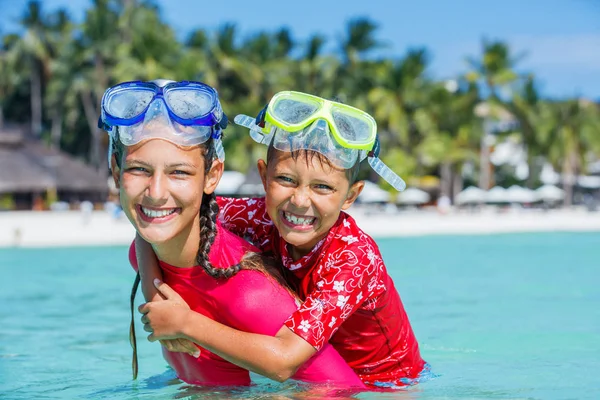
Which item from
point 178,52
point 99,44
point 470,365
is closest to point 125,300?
point 470,365

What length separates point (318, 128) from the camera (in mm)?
3645

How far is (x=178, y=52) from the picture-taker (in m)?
49.5

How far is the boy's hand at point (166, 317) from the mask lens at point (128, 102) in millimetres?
831

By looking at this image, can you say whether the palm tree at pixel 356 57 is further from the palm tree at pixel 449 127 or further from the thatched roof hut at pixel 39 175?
the thatched roof hut at pixel 39 175

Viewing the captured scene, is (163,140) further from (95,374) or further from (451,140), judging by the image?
(451,140)

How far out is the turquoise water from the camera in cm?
499

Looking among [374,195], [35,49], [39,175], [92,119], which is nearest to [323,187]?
[374,195]

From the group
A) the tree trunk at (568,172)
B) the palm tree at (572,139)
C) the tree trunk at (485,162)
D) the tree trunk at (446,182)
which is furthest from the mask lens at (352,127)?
the tree trunk at (568,172)

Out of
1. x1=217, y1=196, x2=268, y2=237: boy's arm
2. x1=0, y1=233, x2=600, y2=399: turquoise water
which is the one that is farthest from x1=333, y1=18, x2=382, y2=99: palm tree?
x1=217, y1=196, x2=268, y2=237: boy's arm

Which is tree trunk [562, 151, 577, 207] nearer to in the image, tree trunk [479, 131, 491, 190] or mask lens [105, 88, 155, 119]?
tree trunk [479, 131, 491, 190]

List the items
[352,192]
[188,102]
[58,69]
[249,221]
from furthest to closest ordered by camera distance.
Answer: [58,69] → [249,221] → [352,192] → [188,102]

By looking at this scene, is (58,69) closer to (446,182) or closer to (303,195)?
(446,182)

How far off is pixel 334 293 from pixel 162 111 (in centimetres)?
109

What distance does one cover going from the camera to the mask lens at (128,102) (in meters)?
3.46
